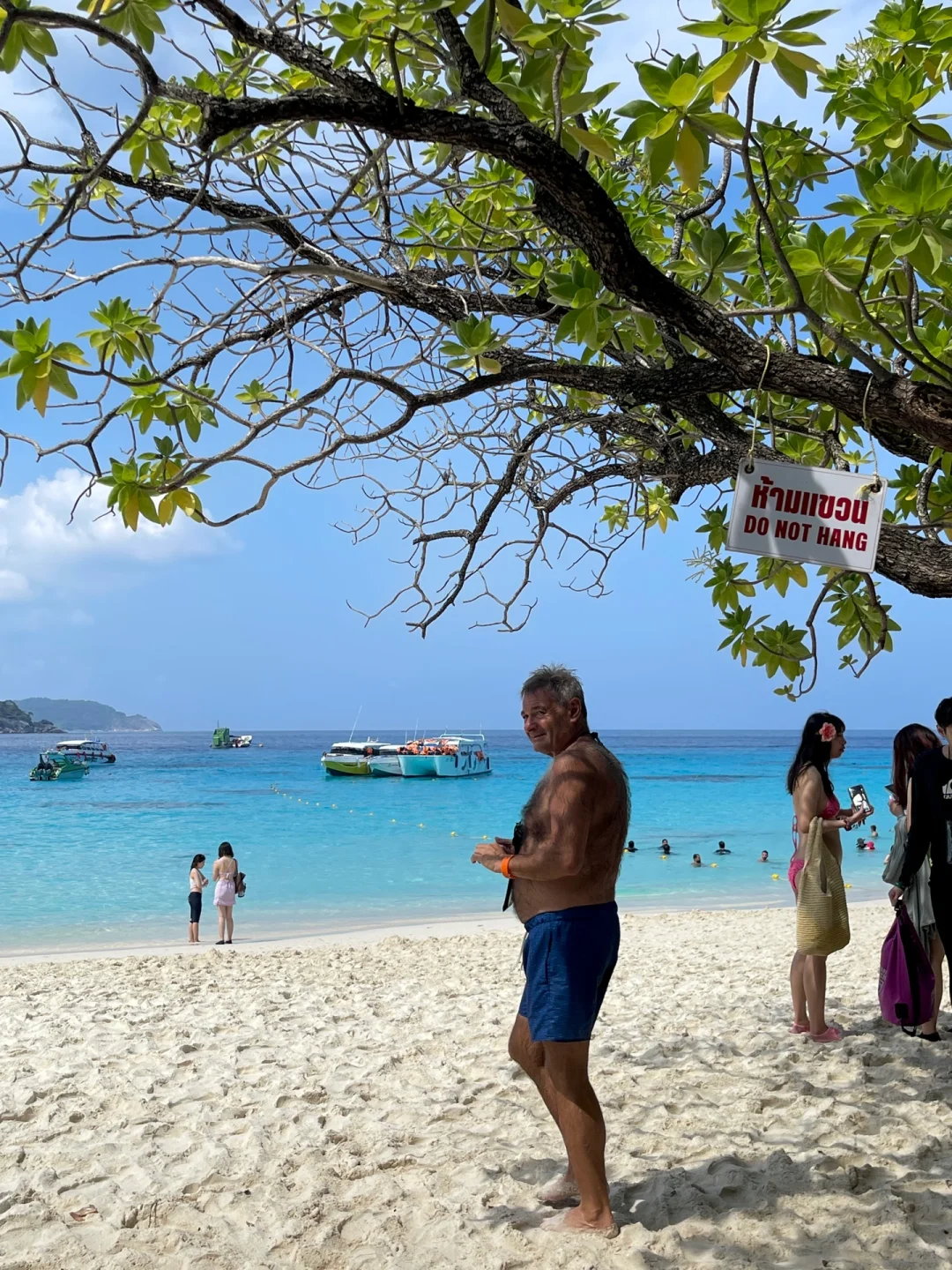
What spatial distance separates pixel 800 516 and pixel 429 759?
47710 millimetres

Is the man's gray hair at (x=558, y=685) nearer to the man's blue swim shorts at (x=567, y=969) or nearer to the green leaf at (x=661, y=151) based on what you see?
the man's blue swim shorts at (x=567, y=969)

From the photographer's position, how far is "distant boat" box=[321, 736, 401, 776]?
5041 cm

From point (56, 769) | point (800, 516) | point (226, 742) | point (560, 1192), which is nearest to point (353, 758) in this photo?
point (56, 769)

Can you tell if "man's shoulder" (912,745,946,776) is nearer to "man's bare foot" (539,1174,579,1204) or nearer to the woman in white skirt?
"man's bare foot" (539,1174,579,1204)

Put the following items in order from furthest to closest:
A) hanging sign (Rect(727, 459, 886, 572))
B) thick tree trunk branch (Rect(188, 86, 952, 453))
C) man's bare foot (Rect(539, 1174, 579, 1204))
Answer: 1. man's bare foot (Rect(539, 1174, 579, 1204))
2. hanging sign (Rect(727, 459, 886, 572))
3. thick tree trunk branch (Rect(188, 86, 952, 453))

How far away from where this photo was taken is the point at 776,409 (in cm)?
391

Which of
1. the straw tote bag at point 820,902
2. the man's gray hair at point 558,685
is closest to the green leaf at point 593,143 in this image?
the man's gray hair at point 558,685

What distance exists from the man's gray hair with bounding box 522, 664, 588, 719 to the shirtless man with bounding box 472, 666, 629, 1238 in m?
0.14

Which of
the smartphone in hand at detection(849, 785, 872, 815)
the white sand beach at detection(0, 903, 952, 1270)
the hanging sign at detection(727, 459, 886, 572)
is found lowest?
the white sand beach at detection(0, 903, 952, 1270)

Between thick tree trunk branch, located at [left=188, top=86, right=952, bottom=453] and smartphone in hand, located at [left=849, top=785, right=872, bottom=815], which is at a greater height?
thick tree trunk branch, located at [left=188, top=86, right=952, bottom=453]

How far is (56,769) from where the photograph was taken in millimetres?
49656

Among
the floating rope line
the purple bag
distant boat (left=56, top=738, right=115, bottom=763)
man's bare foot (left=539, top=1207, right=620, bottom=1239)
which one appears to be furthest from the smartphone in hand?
distant boat (left=56, top=738, right=115, bottom=763)

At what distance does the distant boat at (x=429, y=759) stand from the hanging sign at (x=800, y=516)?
154 ft

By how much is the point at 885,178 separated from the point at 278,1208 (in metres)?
3.13
